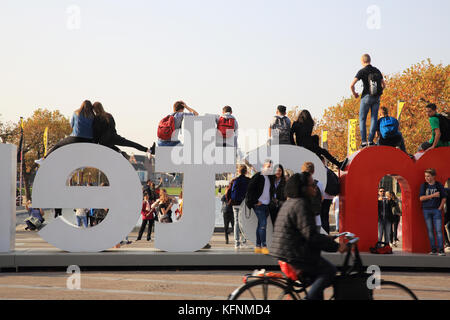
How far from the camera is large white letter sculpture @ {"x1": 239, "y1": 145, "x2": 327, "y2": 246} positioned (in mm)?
12469

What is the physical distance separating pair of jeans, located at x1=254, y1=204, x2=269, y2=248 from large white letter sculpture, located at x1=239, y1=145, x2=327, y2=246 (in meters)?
0.23

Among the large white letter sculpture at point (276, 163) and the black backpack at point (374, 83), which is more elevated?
the black backpack at point (374, 83)

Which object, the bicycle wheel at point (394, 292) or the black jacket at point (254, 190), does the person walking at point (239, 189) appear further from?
the bicycle wheel at point (394, 292)

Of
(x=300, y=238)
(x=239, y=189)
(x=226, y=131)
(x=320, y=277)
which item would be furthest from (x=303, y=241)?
(x=226, y=131)

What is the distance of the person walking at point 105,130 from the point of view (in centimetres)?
1275

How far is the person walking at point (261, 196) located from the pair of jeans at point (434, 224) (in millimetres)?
3260

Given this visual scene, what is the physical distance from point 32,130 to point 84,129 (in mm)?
57037

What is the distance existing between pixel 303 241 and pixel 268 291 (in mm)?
578

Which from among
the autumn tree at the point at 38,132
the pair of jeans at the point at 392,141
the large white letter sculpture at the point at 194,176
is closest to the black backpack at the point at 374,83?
the pair of jeans at the point at 392,141

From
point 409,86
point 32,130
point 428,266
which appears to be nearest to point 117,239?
point 428,266

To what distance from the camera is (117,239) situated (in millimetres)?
12148

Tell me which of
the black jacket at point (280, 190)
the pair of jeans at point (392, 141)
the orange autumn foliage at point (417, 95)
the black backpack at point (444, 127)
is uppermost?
the orange autumn foliage at point (417, 95)
